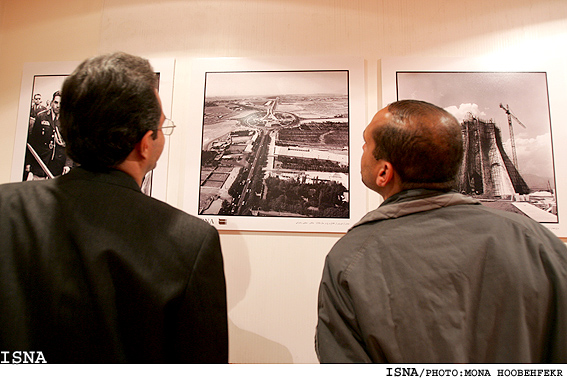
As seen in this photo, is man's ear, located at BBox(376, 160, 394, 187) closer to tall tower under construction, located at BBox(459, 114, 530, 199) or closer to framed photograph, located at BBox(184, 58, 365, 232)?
framed photograph, located at BBox(184, 58, 365, 232)

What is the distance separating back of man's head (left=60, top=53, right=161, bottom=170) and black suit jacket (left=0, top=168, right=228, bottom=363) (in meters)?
0.07

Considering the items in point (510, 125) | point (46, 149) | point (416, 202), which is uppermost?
point (510, 125)

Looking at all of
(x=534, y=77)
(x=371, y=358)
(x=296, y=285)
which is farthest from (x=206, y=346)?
(x=534, y=77)

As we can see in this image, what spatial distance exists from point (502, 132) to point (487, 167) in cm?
17

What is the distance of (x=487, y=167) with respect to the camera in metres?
1.25

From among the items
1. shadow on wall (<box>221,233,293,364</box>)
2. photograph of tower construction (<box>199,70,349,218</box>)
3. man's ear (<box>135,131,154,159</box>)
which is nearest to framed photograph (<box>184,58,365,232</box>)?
photograph of tower construction (<box>199,70,349,218</box>)

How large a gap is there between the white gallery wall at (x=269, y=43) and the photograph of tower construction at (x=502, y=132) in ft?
0.44

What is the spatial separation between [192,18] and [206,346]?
145cm

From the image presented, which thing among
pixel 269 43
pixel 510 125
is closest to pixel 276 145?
pixel 269 43

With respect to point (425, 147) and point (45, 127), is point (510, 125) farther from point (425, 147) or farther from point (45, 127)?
point (45, 127)

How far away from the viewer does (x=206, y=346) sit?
1.73 ft

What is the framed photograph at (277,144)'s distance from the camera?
4.17 feet

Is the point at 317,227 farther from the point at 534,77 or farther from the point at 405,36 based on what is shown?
the point at 534,77

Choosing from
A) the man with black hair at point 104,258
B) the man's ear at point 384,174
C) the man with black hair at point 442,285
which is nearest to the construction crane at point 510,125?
the man with black hair at point 442,285
